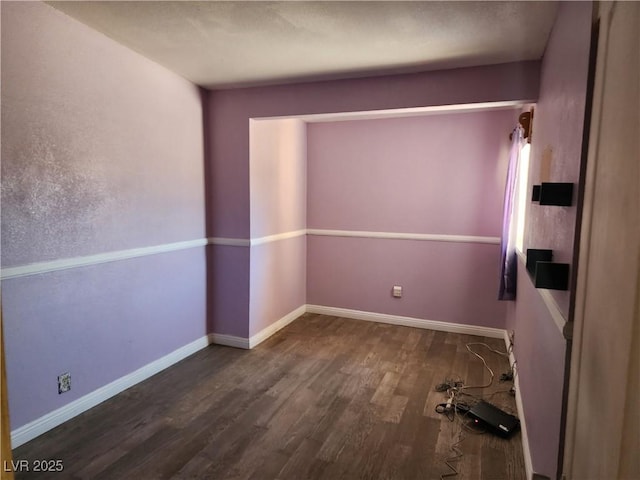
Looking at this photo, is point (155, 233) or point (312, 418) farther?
point (155, 233)

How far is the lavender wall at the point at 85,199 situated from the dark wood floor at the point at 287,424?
29cm

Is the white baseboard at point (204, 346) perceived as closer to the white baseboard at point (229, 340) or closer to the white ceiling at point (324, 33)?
the white baseboard at point (229, 340)

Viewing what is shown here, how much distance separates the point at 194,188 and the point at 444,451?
103 inches

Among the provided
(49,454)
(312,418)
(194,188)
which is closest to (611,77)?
(312,418)

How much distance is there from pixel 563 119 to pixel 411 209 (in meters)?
2.46

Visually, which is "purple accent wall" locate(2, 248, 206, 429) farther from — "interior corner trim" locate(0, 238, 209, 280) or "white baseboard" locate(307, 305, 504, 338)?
"white baseboard" locate(307, 305, 504, 338)

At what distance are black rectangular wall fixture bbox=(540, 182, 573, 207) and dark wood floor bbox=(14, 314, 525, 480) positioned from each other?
1414 mm

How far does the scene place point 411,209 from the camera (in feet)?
13.0

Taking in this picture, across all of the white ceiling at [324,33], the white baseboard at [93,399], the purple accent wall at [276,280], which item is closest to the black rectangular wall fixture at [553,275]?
the white ceiling at [324,33]

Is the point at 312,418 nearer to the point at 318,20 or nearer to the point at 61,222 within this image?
the point at 61,222

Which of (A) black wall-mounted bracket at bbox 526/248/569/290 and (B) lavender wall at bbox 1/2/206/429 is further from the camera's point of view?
(B) lavender wall at bbox 1/2/206/429

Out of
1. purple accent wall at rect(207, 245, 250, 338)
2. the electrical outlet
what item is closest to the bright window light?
purple accent wall at rect(207, 245, 250, 338)

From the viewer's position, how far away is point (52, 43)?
2.03 metres

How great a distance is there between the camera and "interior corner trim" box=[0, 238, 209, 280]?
1918 millimetres
